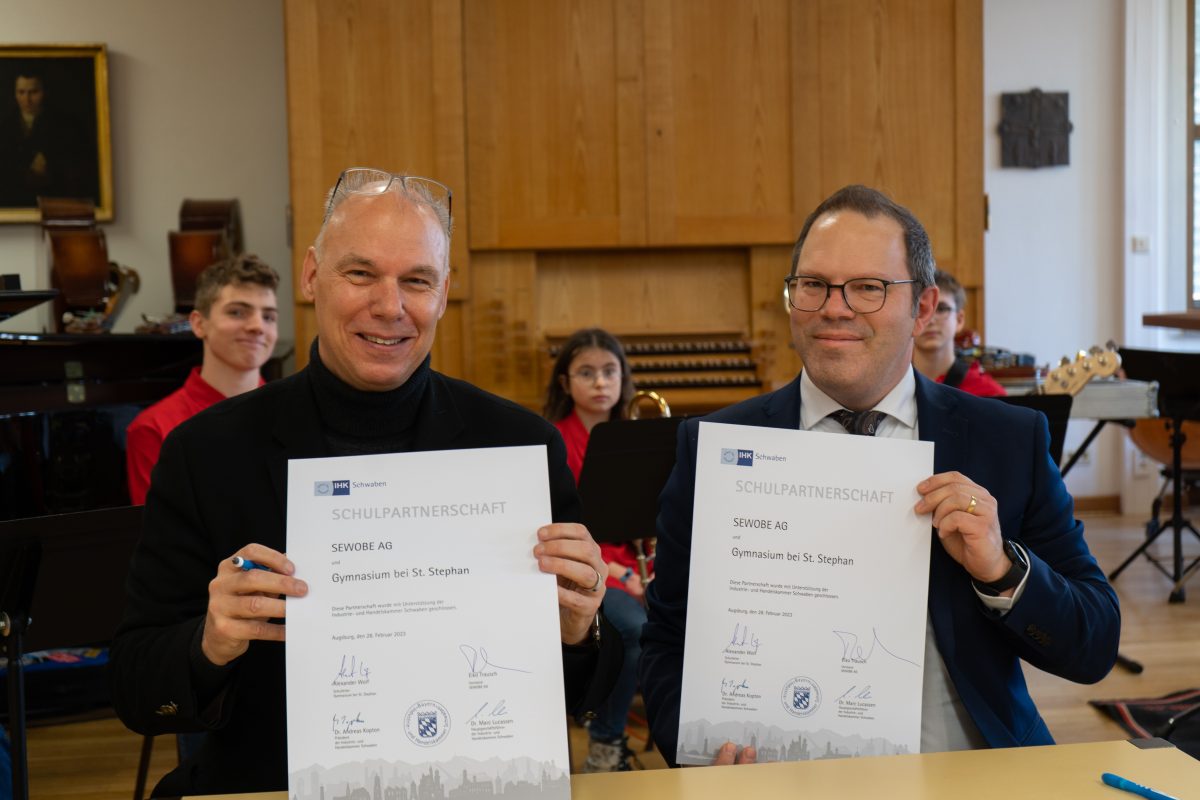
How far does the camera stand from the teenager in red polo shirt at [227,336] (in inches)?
143

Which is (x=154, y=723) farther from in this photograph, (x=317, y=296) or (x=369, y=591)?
(x=317, y=296)

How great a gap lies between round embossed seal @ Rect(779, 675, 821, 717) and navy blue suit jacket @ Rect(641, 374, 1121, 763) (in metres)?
0.28

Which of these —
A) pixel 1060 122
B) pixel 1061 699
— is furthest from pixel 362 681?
pixel 1060 122

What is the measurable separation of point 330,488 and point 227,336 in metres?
2.56

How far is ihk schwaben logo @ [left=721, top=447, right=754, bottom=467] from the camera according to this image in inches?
63.4

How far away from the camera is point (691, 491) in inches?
76.7

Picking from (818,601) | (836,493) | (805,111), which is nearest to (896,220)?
(836,493)

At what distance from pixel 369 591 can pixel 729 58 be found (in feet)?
18.5
